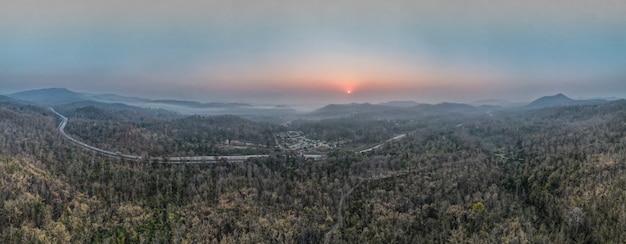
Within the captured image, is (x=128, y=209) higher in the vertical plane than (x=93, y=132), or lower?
lower

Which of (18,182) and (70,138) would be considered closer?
(18,182)

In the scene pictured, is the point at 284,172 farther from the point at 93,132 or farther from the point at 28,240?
the point at 93,132

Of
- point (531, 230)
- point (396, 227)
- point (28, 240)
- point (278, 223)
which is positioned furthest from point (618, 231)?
point (28, 240)

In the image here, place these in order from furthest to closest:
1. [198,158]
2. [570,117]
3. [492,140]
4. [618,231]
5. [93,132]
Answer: [570,117] < [492,140] < [93,132] < [198,158] < [618,231]

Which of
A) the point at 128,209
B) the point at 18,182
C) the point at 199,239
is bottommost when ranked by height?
the point at 199,239

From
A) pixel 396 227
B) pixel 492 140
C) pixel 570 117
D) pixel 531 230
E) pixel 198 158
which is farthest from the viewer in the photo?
pixel 570 117

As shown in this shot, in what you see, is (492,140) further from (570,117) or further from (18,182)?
(18,182)

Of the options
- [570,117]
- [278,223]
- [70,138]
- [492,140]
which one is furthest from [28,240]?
[570,117]
